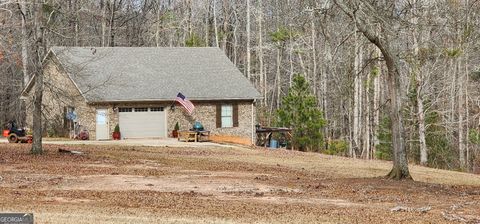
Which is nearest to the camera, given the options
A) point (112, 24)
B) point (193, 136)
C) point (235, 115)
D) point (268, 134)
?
point (193, 136)

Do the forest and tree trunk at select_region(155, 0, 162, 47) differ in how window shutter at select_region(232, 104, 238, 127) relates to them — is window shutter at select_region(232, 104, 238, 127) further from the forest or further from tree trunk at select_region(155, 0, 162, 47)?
tree trunk at select_region(155, 0, 162, 47)

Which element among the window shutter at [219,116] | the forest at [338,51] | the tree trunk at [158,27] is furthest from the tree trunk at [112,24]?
the window shutter at [219,116]

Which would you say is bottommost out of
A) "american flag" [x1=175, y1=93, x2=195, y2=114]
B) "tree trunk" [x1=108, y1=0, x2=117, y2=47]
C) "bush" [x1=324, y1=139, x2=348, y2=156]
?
"bush" [x1=324, y1=139, x2=348, y2=156]

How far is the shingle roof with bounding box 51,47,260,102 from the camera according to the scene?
1582 inches

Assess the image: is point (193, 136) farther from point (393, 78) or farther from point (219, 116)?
point (393, 78)

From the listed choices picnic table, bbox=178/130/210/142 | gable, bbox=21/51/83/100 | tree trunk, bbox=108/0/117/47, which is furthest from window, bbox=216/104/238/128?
tree trunk, bbox=108/0/117/47

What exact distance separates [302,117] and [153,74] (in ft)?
30.0

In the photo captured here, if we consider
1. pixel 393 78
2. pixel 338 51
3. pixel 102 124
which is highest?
pixel 338 51

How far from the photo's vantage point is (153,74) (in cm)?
4256

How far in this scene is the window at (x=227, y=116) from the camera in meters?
42.1

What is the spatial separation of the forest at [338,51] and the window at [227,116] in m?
4.92

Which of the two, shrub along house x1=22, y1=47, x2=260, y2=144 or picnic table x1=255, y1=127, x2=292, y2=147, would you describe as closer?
shrub along house x1=22, y1=47, x2=260, y2=144

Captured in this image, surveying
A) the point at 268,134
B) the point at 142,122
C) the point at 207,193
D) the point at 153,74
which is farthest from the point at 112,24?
the point at 207,193

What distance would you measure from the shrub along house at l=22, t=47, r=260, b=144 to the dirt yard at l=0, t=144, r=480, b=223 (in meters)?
12.1
